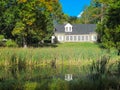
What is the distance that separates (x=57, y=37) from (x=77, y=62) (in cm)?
5762

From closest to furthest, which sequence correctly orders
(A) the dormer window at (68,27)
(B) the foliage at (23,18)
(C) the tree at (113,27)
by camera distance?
(C) the tree at (113,27), (B) the foliage at (23,18), (A) the dormer window at (68,27)

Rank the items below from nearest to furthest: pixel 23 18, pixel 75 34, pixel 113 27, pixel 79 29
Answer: pixel 113 27, pixel 23 18, pixel 75 34, pixel 79 29

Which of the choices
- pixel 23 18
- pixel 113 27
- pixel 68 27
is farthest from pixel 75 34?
pixel 113 27

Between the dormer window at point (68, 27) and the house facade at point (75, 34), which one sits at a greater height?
the dormer window at point (68, 27)

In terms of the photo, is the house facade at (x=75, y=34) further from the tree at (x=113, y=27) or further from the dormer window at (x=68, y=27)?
the tree at (x=113, y=27)

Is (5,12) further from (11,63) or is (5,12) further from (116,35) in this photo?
(11,63)

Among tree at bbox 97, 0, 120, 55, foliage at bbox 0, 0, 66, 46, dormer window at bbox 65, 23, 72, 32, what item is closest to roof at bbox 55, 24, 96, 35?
dormer window at bbox 65, 23, 72, 32

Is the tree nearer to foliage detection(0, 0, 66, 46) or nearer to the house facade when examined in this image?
foliage detection(0, 0, 66, 46)

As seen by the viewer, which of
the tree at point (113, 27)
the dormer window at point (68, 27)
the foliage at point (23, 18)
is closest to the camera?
the tree at point (113, 27)

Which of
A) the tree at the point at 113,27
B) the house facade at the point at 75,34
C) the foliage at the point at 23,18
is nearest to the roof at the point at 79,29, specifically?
the house facade at the point at 75,34

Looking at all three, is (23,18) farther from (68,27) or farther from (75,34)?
(68,27)

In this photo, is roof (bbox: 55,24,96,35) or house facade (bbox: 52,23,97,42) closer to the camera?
house facade (bbox: 52,23,97,42)

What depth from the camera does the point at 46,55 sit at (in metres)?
24.6

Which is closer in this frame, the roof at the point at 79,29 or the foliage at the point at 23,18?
the foliage at the point at 23,18
